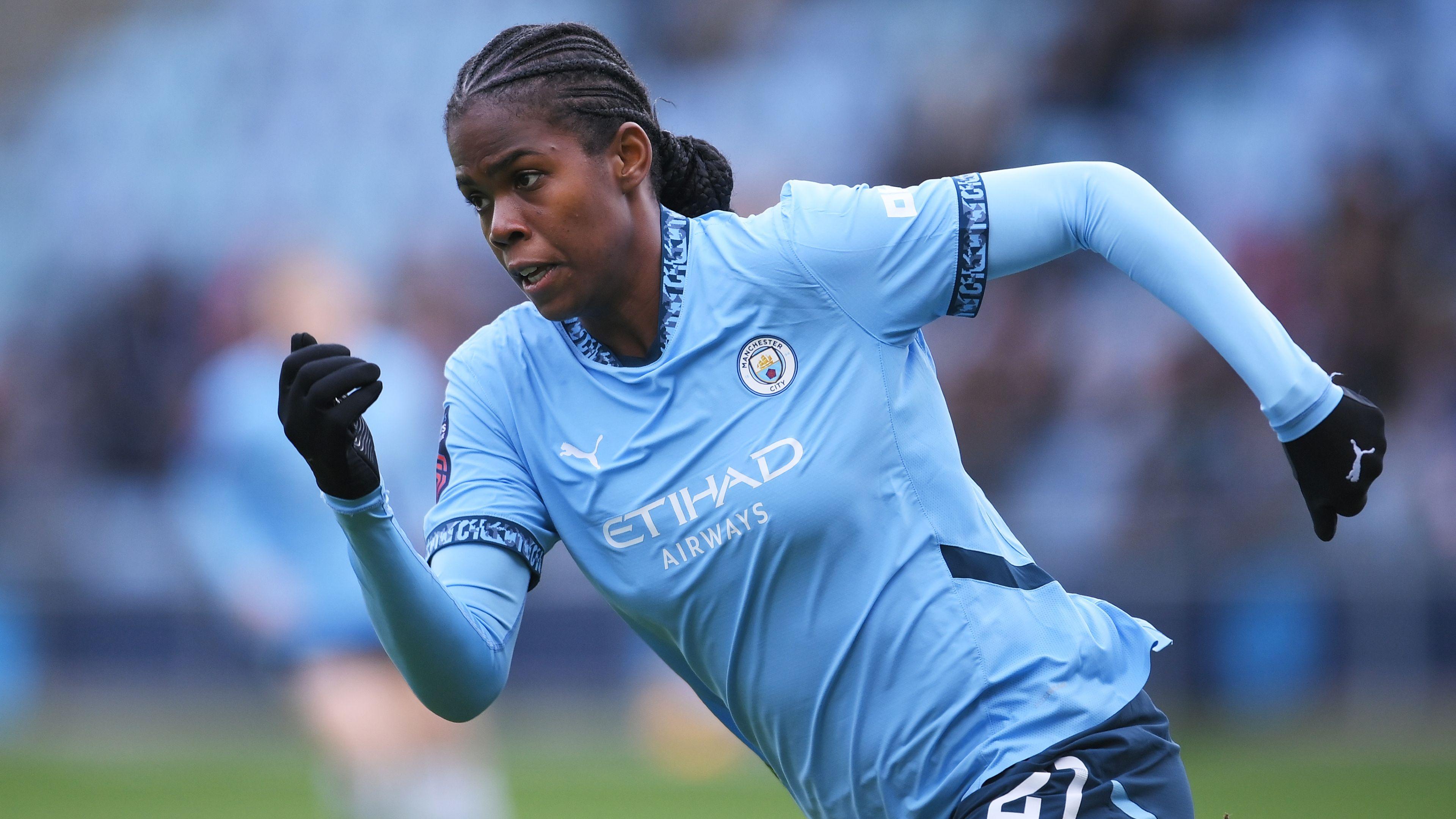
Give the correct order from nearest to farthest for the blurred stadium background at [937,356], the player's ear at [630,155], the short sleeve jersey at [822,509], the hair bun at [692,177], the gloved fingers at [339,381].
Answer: the gloved fingers at [339,381]
the short sleeve jersey at [822,509]
the player's ear at [630,155]
the hair bun at [692,177]
the blurred stadium background at [937,356]

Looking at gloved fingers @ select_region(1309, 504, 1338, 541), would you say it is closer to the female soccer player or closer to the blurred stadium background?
the female soccer player

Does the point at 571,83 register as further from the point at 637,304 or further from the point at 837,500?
the point at 837,500

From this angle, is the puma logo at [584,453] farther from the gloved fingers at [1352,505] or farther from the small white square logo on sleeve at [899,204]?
the gloved fingers at [1352,505]

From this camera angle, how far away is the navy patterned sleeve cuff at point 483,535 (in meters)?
2.84

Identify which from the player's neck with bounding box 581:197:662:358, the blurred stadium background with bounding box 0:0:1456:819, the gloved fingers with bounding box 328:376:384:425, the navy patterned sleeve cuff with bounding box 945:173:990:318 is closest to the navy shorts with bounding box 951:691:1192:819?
the navy patterned sleeve cuff with bounding box 945:173:990:318

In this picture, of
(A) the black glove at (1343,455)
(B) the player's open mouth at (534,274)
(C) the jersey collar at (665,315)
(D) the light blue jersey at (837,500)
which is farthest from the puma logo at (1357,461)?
(B) the player's open mouth at (534,274)

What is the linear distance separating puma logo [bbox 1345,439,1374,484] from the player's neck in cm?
123

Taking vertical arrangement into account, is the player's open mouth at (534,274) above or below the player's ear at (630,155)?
below

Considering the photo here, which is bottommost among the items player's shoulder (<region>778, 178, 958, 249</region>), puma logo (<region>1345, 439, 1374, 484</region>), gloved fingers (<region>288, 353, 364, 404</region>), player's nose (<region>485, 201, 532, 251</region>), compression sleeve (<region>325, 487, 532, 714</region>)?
puma logo (<region>1345, 439, 1374, 484</region>)

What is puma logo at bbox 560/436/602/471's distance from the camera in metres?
2.88

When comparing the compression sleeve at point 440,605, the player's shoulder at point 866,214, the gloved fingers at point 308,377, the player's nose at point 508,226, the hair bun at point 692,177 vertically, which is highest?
the hair bun at point 692,177

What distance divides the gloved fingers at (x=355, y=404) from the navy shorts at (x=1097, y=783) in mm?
1239

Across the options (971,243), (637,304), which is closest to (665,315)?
(637,304)

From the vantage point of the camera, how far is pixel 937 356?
10.5 metres
